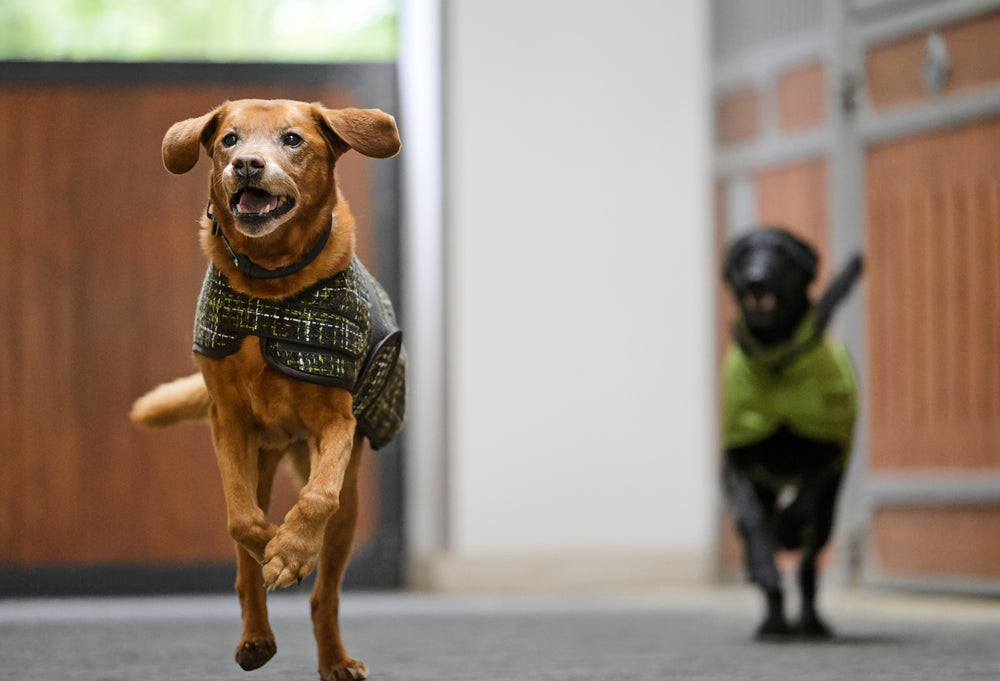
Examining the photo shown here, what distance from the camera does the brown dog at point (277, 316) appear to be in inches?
92.1

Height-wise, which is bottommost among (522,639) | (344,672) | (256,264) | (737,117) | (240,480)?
(522,639)

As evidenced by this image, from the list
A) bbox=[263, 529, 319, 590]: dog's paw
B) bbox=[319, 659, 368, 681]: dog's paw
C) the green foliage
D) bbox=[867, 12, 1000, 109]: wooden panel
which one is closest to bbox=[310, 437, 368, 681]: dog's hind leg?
bbox=[319, 659, 368, 681]: dog's paw

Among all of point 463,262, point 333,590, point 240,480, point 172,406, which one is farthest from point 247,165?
point 463,262

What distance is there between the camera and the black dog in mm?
4387

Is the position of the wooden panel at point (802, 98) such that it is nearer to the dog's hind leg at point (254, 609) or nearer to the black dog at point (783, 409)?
the black dog at point (783, 409)

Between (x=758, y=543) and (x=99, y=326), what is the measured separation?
12.4ft

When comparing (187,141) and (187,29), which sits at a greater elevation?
(187,29)

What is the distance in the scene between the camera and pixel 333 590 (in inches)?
114

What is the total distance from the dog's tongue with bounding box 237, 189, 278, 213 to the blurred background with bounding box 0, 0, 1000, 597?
4.44 metres

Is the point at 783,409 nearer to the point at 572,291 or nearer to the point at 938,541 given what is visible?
the point at 938,541

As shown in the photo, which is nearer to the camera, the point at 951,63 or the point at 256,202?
the point at 256,202

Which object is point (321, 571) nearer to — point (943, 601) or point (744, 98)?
point (943, 601)

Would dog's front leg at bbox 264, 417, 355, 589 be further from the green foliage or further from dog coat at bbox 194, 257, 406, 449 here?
the green foliage

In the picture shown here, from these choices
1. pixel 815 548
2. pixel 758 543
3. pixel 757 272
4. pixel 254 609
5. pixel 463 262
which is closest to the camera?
pixel 254 609
